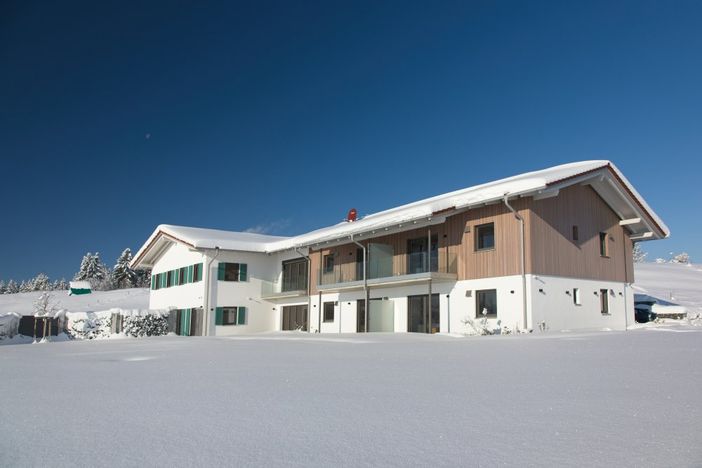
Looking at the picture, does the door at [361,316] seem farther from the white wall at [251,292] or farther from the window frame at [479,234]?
the window frame at [479,234]

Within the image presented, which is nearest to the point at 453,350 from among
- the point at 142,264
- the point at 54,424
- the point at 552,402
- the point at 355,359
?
the point at 355,359

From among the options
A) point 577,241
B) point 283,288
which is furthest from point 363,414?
point 283,288

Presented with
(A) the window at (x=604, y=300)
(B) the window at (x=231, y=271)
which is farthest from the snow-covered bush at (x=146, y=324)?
(A) the window at (x=604, y=300)

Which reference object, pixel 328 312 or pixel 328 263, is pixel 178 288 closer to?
pixel 328 263

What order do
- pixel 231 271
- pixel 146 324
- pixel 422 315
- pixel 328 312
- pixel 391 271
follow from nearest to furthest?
pixel 422 315 < pixel 391 271 < pixel 328 312 < pixel 146 324 < pixel 231 271

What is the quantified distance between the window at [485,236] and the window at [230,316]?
14.0 m

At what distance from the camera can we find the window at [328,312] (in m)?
26.9

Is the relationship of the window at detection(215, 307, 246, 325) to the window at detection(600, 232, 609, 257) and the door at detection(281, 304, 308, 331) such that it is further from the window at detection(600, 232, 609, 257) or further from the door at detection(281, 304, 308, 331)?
the window at detection(600, 232, 609, 257)

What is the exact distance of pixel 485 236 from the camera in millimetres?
20094

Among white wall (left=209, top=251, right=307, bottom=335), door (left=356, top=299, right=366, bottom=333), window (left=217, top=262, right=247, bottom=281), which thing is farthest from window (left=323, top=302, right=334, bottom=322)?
window (left=217, top=262, right=247, bottom=281)

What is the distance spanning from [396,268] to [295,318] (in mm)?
8449

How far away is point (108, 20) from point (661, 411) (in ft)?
63.6

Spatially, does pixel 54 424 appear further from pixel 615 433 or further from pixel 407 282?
pixel 407 282

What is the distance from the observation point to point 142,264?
36.6 metres
